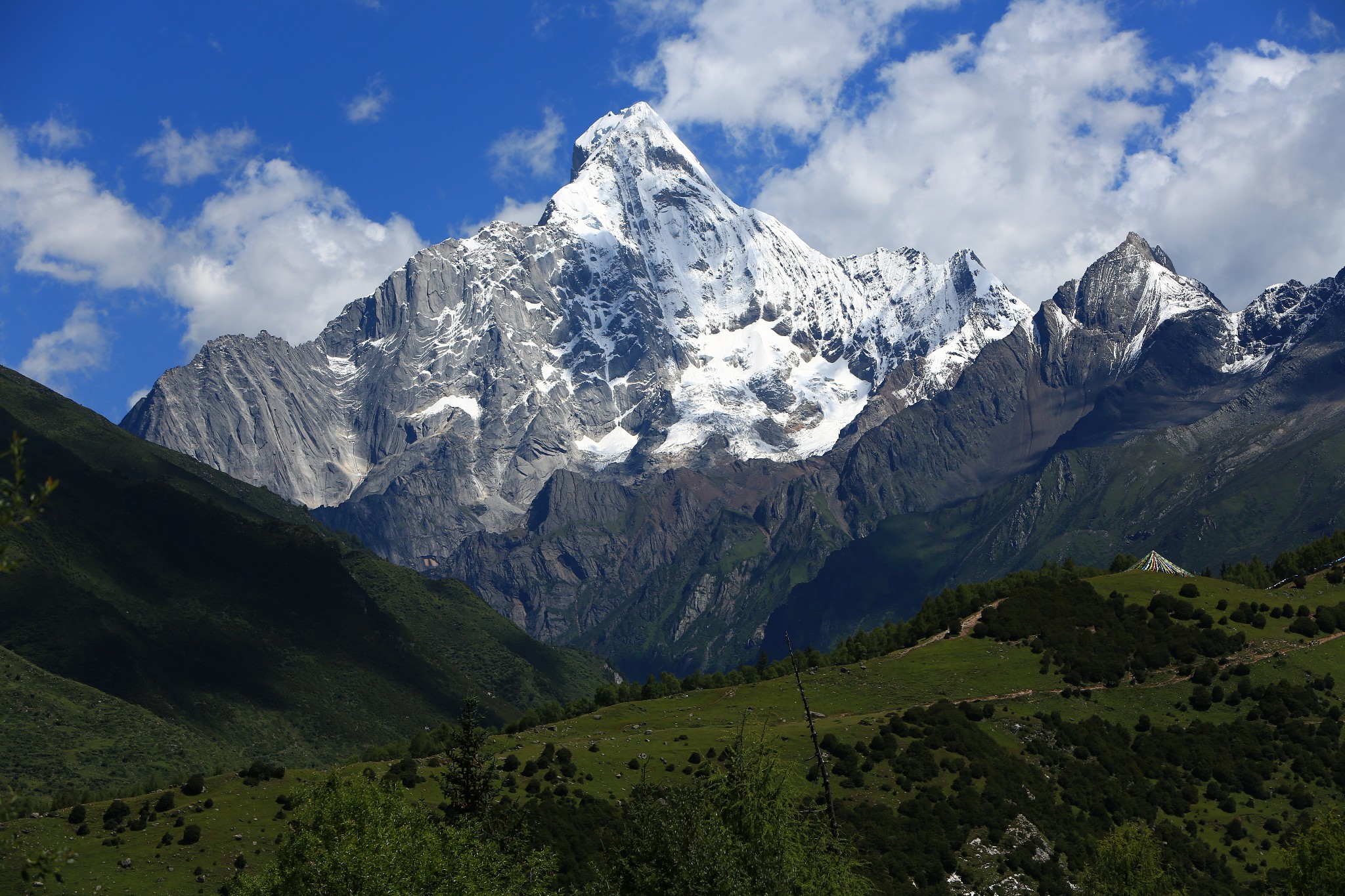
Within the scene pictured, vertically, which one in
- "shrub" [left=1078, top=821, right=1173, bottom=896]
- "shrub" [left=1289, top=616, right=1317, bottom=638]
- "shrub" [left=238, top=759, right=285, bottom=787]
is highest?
"shrub" [left=1289, top=616, right=1317, bottom=638]

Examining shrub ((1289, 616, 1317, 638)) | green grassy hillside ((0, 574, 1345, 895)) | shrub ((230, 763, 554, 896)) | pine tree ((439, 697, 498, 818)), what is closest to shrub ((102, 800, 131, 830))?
green grassy hillside ((0, 574, 1345, 895))

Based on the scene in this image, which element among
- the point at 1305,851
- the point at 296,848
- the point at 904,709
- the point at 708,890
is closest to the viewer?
the point at 708,890

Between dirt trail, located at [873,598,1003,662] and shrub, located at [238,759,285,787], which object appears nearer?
shrub, located at [238,759,285,787]

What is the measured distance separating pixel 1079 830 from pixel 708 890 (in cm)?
7639

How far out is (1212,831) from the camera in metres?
121

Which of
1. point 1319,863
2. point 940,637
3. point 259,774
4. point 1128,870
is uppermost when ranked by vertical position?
point 940,637

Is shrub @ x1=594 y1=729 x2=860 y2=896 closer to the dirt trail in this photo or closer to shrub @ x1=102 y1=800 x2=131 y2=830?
shrub @ x1=102 y1=800 x2=131 y2=830

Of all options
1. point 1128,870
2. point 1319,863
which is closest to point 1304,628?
point 1128,870

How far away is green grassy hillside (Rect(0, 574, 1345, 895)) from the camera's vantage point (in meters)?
110

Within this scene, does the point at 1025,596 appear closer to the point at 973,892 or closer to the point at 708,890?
the point at 973,892

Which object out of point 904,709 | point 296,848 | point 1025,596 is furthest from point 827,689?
point 296,848

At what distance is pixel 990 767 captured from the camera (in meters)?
130

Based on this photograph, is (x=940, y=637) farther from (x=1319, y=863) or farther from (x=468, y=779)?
(x=468, y=779)

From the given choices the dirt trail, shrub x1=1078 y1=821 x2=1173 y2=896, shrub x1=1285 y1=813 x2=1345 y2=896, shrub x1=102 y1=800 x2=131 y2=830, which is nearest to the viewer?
shrub x1=1285 y1=813 x2=1345 y2=896
